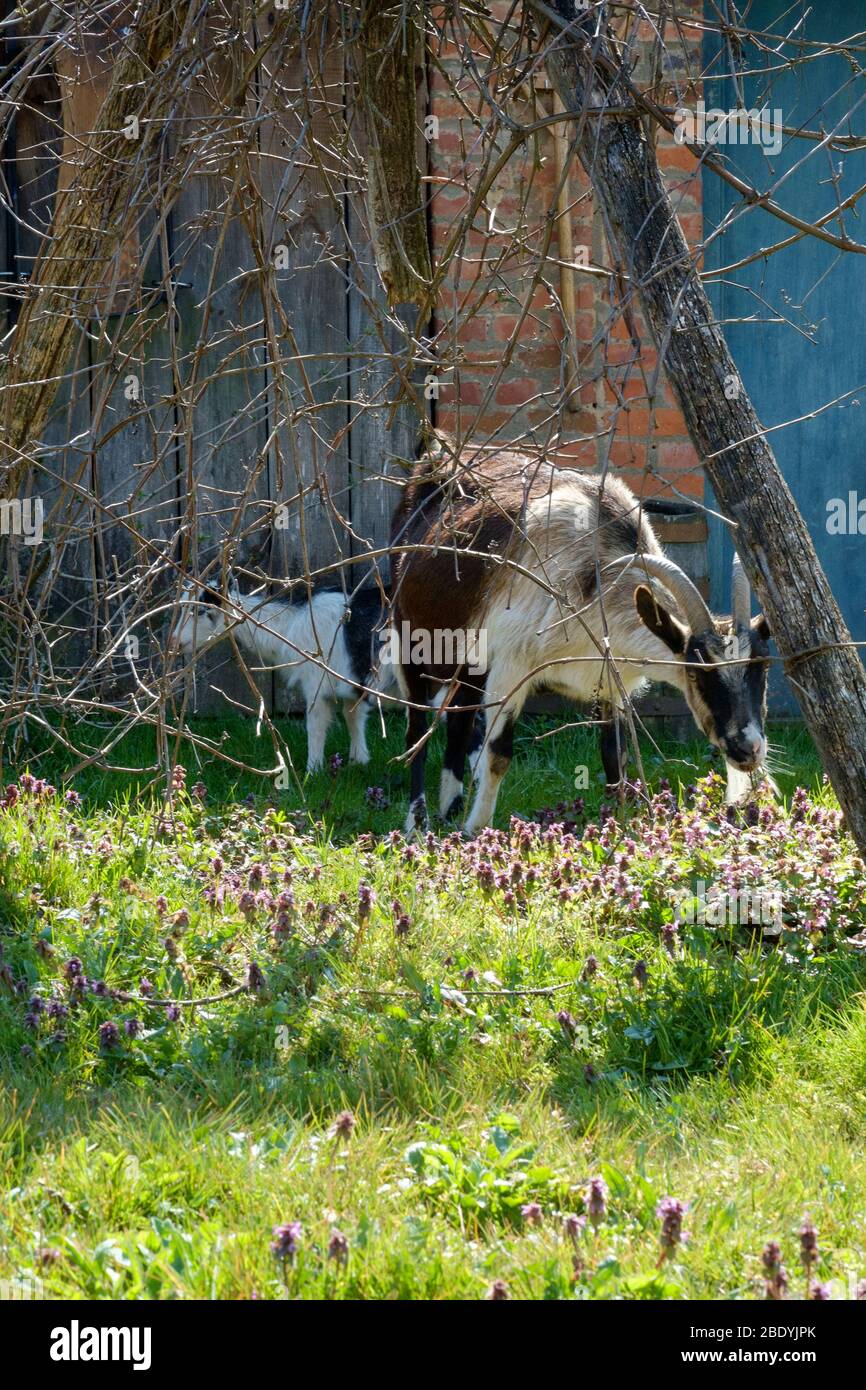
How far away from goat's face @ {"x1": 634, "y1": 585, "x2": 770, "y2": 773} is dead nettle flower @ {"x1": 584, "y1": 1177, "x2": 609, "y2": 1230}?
275cm

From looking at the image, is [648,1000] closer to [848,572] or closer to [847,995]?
[847,995]

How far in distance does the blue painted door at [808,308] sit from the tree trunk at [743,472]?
11.5ft

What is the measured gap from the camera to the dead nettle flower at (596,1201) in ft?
8.32

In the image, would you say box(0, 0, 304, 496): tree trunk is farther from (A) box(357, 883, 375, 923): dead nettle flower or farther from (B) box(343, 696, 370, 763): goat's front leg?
(B) box(343, 696, 370, 763): goat's front leg

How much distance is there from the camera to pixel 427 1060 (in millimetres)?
3375

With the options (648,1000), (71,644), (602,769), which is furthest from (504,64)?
(71,644)

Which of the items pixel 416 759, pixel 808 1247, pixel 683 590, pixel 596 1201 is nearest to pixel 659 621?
pixel 683 590

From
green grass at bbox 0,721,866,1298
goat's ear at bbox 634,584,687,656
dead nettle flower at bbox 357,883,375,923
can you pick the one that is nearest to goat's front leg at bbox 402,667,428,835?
green grass at bbox 0,721,866,1298

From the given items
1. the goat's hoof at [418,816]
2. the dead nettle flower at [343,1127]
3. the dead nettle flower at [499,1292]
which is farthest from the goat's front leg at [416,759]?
the dead nettle flower at [499,1292]

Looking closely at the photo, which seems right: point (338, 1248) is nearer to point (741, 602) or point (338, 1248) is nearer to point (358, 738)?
point (741, 602)

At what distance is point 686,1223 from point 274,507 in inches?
72.1

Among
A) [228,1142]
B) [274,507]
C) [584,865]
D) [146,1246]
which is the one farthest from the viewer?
[584,865]

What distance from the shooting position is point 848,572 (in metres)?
7.55
